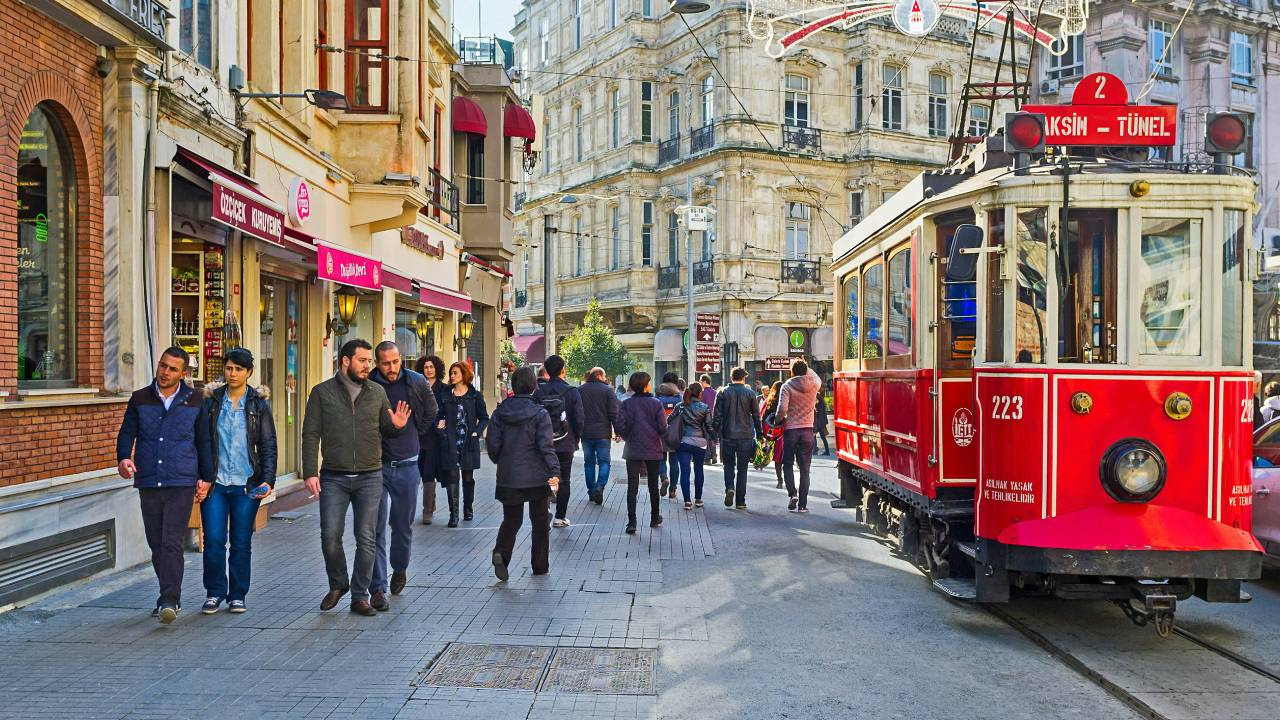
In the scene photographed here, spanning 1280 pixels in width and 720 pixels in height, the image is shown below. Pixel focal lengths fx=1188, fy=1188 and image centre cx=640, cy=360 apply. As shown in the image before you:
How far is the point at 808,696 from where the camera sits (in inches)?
244

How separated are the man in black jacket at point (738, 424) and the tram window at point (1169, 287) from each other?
24.1 ft

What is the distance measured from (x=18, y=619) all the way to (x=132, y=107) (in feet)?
14.7

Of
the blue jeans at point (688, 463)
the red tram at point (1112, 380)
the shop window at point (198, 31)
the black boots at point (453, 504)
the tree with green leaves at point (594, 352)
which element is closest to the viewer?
the red tram at point (1112, 380)

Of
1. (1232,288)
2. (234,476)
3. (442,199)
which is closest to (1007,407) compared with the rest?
(1232,288)

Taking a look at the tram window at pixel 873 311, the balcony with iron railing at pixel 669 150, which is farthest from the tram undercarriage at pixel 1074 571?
the balcony with iron railing at pixel 669 150

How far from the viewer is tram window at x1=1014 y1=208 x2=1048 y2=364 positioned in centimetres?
Answer: 769

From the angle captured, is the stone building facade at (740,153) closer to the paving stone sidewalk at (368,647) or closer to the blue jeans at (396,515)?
the paving stone sidewalk at (368,647)

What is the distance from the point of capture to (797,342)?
125 ft

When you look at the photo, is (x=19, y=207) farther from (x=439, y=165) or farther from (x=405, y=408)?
(x=439, y=165)

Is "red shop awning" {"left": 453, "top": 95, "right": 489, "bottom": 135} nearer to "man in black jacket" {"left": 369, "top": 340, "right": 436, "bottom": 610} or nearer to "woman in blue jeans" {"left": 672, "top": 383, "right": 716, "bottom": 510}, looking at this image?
"woman in blue jeans" {"left": 672, "top": 383, "right": 716, "bottom": 510}

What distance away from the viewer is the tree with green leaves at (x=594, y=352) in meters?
40.0

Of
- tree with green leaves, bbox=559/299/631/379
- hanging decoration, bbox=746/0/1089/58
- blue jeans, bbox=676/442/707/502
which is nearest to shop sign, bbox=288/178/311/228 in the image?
blue jeans, bbox=676/442/707/502

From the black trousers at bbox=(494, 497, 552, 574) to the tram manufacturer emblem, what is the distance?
3160 millimetres

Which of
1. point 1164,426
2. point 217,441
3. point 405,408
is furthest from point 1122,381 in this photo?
point 217,441
